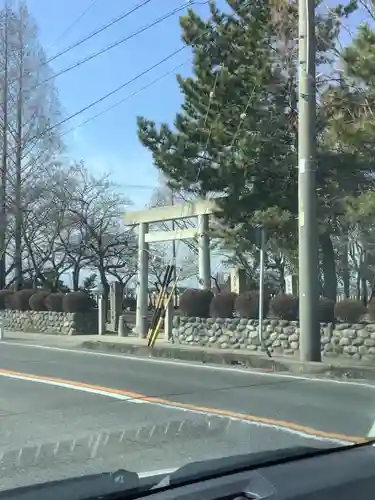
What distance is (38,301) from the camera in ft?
94.3

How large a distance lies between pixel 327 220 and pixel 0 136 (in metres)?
19.6

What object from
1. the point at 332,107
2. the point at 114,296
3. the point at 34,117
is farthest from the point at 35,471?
the point at 34,117

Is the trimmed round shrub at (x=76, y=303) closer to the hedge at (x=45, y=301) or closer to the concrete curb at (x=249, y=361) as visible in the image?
the hedge at (x=45, y=301)

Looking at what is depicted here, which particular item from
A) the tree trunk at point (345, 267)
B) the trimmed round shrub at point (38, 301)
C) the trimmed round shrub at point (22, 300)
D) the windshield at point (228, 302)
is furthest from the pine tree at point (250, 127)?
the tree trunk at point (345, 267)

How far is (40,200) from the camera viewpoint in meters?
35.9

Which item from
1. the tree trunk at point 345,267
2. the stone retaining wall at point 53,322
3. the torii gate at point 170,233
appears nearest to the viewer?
the torii gate at point 170,233

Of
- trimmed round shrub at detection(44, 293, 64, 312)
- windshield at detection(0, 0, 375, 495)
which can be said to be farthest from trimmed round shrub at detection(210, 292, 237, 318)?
trimmed round shrub at detection(44, 293, 64, 312)

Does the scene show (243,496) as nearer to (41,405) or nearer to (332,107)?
(41,405)

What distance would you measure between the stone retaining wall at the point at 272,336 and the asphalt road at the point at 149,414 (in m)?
3.24

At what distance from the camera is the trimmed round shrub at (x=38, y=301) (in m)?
28.6

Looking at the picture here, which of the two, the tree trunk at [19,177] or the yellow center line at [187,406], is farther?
the tree trunk at [19,177]

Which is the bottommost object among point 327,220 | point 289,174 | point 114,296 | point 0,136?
point 114,296

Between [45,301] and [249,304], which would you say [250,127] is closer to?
[249,304]

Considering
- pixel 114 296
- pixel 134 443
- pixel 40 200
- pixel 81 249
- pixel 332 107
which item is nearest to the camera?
pixel 134 443
